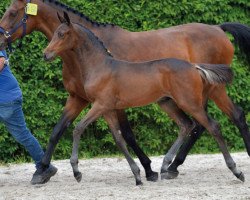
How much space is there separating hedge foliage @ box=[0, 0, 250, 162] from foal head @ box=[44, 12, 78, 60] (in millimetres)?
2487

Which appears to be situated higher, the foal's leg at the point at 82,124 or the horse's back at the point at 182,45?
the horse's back at the point at 182,45

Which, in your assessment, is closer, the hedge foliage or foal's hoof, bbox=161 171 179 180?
foal's hoof, bbox=161 171 179 180

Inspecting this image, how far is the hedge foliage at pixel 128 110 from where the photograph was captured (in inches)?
403

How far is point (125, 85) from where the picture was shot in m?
7.65

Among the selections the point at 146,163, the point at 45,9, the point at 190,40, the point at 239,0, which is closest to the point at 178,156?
the point at 146,163

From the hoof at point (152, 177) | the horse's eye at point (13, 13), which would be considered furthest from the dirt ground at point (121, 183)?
the horse's eye at point (13, 13)

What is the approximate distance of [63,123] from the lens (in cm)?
830

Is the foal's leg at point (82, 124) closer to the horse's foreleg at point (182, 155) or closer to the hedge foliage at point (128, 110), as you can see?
the horse's foreleg at point (182, 155)

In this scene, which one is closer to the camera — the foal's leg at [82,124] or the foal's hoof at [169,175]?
the foal's leg at [82,124]

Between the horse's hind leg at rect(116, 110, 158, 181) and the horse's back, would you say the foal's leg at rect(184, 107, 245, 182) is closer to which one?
the horse's hind leg at rect(116, 110, 158, 181)

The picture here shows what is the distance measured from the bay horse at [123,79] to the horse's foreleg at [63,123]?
1.67ft

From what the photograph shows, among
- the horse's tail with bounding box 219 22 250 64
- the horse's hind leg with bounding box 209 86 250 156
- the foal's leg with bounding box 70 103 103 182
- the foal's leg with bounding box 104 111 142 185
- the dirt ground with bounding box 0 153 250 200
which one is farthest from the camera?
the horse's tail with bounding box 219 22 250 64

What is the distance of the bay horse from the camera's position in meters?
7.60

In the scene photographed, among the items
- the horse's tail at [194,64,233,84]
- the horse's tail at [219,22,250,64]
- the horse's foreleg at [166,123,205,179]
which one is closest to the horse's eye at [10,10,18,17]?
the horse's tail at [194,64,233,84]
